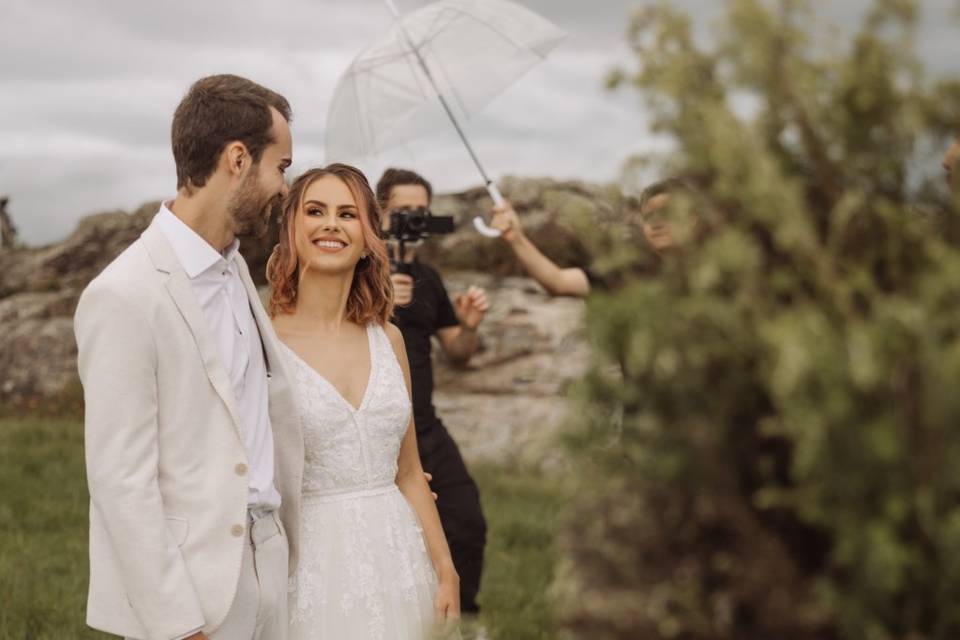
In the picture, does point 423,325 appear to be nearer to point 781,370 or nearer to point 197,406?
point 197,406

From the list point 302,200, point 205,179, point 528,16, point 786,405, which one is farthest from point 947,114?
point 528,16

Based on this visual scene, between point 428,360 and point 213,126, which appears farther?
point 428,360

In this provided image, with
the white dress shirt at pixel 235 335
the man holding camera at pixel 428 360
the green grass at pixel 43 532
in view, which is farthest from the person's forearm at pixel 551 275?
the green grass at pixel 43 532

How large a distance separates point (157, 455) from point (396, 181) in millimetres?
3884

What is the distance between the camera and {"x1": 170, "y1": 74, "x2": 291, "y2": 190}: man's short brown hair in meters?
3.51

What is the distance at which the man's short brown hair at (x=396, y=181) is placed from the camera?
682 cm

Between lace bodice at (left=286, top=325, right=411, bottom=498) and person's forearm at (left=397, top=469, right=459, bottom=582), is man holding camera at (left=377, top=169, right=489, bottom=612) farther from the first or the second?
lace bodice at (left=286, top=325, right=411, bottom=498)

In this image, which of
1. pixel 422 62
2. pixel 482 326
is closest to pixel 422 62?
pixel 422 62

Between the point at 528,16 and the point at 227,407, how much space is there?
4.80 m

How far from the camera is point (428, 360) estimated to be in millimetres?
6645

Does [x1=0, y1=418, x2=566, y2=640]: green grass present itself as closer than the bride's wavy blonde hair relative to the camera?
No

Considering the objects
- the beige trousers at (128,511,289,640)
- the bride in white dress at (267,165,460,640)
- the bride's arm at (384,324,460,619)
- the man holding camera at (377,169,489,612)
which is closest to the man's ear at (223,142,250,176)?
the bride in white dress at (267,165,460,640)

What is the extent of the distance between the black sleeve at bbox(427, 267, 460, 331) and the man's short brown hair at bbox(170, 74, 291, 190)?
3.39 meters

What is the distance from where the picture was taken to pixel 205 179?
353 centimetres
